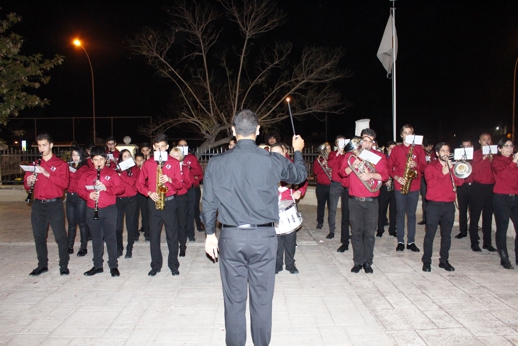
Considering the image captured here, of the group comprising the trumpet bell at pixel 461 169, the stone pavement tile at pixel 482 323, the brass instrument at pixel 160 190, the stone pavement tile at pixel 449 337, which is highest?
the trumpet bell at pixel 461 169

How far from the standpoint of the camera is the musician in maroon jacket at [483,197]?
27.2 ft

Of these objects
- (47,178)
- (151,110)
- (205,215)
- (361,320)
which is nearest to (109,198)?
(47,178)

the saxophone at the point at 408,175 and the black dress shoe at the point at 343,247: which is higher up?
the saxophone at the point at 408,175

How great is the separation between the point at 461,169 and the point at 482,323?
2863 mm

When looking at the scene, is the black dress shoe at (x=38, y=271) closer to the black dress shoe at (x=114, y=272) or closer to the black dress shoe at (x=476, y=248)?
the black dress shoe at (x=114, y=272)

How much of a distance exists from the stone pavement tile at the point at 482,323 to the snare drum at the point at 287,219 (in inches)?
94.0

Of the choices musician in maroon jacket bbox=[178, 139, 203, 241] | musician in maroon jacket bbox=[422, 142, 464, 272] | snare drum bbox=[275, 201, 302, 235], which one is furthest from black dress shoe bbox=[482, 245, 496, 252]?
musician in maroon jacket bbox=[178, 139, 203, 241]

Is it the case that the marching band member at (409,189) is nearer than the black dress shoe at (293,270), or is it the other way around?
the black dress shoe at (293,270)

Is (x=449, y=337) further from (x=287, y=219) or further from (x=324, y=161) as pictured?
(x=324, y=161)

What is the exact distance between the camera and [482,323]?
4.86m

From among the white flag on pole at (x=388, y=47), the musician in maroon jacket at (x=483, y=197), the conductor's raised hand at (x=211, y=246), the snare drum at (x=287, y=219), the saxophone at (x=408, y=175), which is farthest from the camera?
the white flag on pole at (x=388, y=47)

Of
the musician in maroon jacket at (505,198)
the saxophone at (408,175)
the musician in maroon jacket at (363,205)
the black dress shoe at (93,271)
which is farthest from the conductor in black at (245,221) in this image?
the musician in maroon jacket at (505,198)

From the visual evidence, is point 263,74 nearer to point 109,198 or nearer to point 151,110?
point 109,198

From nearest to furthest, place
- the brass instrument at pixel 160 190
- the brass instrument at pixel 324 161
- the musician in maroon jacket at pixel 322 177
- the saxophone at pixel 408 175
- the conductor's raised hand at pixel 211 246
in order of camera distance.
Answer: the conductor's raised hand at pixel 211 246 → the brass instrument at pixel 160 190 → the saxophone at pixel 408 175 → the brass instrument at pixel 324 161 → the musician in maroon jacket at pixel 322 177
